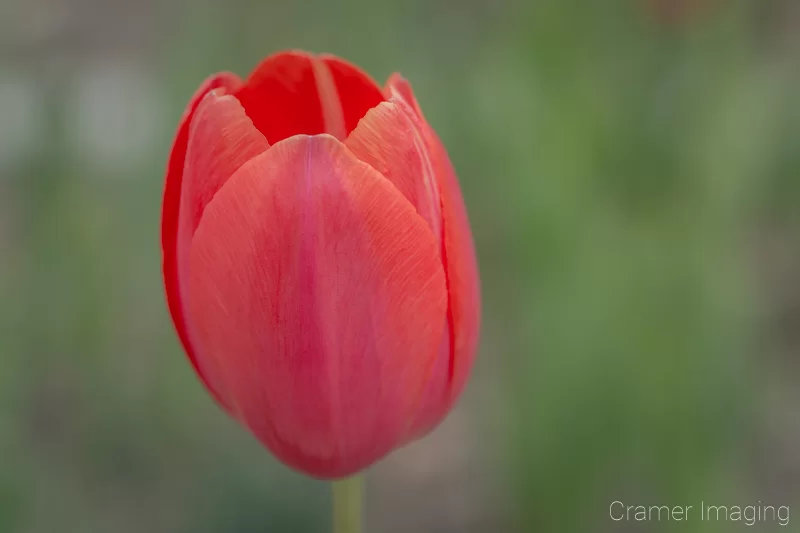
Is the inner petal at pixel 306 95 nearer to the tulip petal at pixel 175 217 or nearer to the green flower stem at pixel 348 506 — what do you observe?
the tulip petal at pixel 175 217

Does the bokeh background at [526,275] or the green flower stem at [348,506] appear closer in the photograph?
the green flower stem at [348,506]

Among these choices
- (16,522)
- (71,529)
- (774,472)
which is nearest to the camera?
(16,522)

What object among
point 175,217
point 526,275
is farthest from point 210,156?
point 526,275

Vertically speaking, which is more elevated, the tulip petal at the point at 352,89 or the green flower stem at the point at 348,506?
the tulip petal at the point at 352,89

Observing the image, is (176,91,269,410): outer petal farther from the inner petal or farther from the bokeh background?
the bokeh background

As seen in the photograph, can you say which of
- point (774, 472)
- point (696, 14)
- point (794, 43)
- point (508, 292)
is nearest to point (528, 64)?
point (696, 14)

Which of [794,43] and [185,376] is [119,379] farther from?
[794,43]

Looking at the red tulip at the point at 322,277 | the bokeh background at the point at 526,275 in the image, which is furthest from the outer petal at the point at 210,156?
the bokeh background at the point at 526,275
